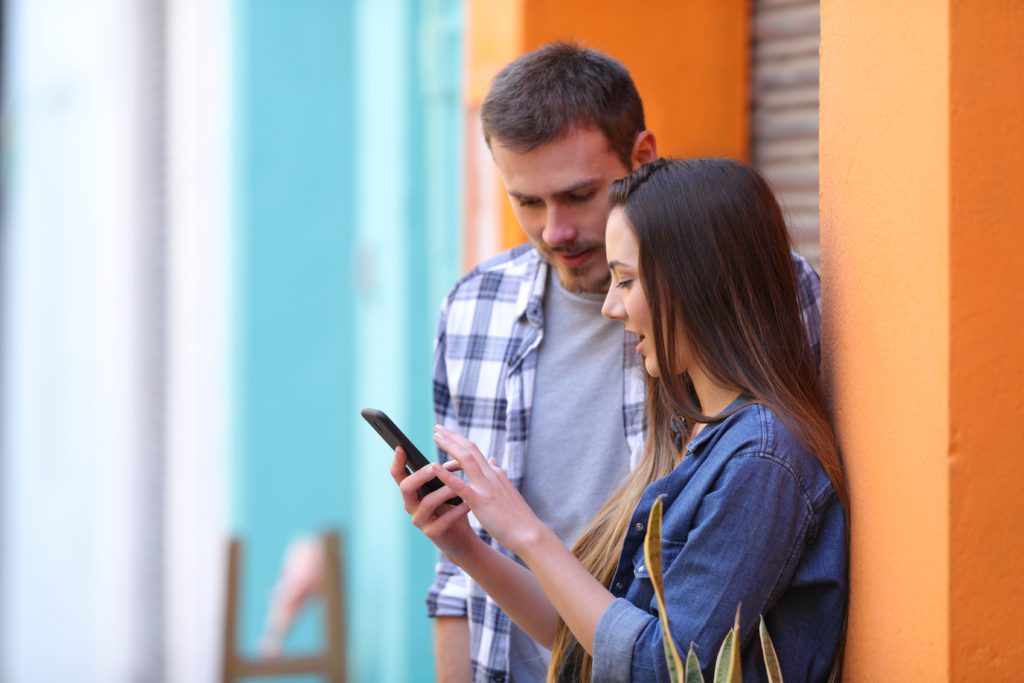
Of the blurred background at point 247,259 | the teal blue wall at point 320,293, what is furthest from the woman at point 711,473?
the teal blue wall at point 320,293

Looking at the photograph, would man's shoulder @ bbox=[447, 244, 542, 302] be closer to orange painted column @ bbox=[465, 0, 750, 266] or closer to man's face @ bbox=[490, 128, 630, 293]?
man's face @ bbox=[490, 128, 630, 293]

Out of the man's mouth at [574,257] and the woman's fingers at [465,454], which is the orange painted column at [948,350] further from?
the man's mouth at [574,257]

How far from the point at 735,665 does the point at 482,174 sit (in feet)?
11.0

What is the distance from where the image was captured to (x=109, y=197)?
8.34 m

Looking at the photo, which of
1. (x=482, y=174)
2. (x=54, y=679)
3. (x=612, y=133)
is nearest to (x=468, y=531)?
(x=612, y=133)

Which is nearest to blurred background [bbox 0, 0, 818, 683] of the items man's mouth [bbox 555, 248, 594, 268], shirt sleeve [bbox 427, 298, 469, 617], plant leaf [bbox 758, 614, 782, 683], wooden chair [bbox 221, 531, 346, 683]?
wooden chair [bbox 221, 531, 346, 683]

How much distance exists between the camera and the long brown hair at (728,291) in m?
2.10

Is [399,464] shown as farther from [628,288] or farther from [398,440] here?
[628,288]

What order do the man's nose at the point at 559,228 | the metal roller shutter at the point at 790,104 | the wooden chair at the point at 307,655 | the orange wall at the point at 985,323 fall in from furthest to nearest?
1. the wooden chair at the point at 307,655
2. the metal roller shutter at the point at 790,104
3. the man's nose at the point at 559,228
4. the orange wall at the point at 985,323

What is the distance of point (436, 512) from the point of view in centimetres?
244

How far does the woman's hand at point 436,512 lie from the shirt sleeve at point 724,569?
1.58 feet

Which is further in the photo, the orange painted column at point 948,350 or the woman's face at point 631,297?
the woman's face at point 631,297

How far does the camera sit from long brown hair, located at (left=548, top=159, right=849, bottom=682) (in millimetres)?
2098

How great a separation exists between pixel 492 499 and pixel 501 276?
92 centimetres
